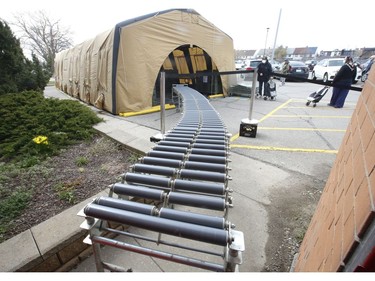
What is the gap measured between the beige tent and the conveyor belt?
5082 millimetres

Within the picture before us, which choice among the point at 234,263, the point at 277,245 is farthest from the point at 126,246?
the point at 277,245

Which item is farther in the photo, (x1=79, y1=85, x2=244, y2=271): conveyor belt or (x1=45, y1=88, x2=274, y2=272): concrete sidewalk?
(x1=45, y1=88, x2=274, y2=272): concrete sidewalk

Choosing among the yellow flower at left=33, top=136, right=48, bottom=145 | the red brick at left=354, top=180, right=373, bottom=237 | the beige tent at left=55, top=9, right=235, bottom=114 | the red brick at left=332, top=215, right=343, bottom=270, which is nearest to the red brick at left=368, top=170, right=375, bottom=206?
the red brick at left=354, top=180, right=373, bottom=237

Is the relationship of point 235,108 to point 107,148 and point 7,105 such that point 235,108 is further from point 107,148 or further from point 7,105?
point 7,105

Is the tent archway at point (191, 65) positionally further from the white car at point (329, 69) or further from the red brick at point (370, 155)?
the white car at point (329, 69)

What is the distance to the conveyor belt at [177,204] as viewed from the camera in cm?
107

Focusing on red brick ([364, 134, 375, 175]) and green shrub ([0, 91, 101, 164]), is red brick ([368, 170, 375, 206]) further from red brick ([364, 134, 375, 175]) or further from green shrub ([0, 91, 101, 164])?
green shrub ([0, 91, 101, 164])

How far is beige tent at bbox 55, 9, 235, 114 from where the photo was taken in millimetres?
6555

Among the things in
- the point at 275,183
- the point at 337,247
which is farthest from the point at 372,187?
the point at 275,183

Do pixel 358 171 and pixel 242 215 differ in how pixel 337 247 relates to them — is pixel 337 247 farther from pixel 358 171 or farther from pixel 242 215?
pixel 242 215

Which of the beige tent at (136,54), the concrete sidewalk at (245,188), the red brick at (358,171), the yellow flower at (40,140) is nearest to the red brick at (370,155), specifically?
the red brick at (358,171)

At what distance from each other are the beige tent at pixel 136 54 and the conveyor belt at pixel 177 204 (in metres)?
5.08

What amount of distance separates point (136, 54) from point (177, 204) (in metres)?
6.51

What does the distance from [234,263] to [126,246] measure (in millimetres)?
616
